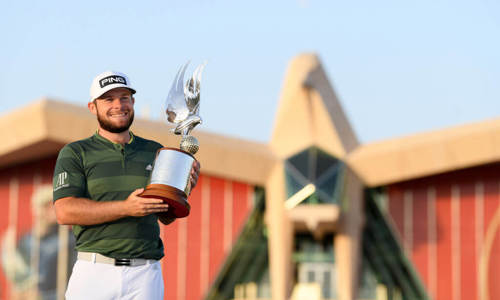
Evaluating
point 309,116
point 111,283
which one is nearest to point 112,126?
point 111,283

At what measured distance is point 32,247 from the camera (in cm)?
2525

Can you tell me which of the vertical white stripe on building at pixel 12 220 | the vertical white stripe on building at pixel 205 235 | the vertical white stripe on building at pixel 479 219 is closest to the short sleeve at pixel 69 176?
the vertical white stripe on building at pixel 205 235

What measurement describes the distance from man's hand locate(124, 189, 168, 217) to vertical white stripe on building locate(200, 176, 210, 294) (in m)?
21.4

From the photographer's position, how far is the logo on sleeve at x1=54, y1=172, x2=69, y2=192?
4145 mm

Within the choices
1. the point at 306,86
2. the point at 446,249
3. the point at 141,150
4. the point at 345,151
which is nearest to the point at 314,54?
the point at 306,86

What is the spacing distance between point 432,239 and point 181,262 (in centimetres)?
744

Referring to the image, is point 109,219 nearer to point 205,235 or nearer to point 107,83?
point 107,83

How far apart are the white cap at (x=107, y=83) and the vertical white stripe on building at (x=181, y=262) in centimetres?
2138

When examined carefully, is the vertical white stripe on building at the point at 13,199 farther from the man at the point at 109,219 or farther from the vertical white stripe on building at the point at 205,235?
the man at the point at 109,219

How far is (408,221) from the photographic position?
82.6 ft

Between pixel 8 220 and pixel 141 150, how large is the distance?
2223cm

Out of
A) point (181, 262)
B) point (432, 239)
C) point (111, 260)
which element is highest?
point (432, 239)

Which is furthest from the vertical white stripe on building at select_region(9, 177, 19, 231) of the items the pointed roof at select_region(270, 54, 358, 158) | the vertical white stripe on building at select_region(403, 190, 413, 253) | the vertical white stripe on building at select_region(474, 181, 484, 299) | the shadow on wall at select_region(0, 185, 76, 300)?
the vertical white stripe on building at select_region(474, 181, 484, 299)

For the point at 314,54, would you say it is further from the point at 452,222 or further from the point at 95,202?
the point at 95,202
